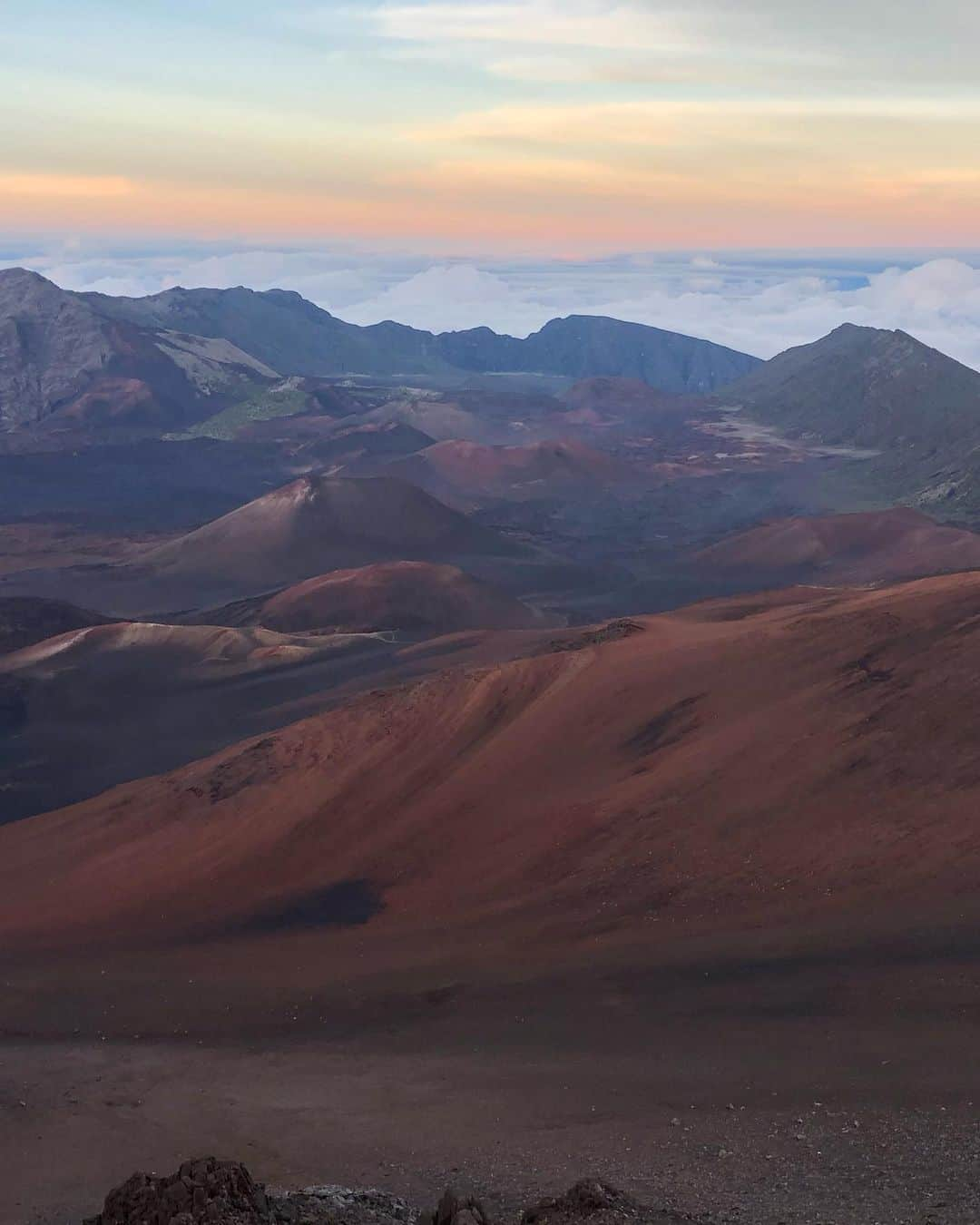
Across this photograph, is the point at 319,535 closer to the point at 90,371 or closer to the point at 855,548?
the point at 855,548

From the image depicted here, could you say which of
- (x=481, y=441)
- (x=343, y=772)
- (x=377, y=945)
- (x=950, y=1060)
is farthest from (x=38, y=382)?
(x=950, y=1060)

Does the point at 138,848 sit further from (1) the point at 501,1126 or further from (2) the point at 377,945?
(1) the point at 501,1126

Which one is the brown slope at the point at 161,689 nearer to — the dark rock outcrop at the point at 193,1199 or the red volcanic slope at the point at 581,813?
the red volcanic slope at the point at 581,813

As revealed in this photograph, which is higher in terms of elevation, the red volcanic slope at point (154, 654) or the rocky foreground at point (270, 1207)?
the rocky foreground at point (270, 1207)

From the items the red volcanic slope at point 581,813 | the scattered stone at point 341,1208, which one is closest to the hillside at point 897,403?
the red volcanic slope at point 581,813

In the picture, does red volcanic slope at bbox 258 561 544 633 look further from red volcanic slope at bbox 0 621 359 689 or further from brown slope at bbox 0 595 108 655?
brown slope at bbox 0 595 108 655
